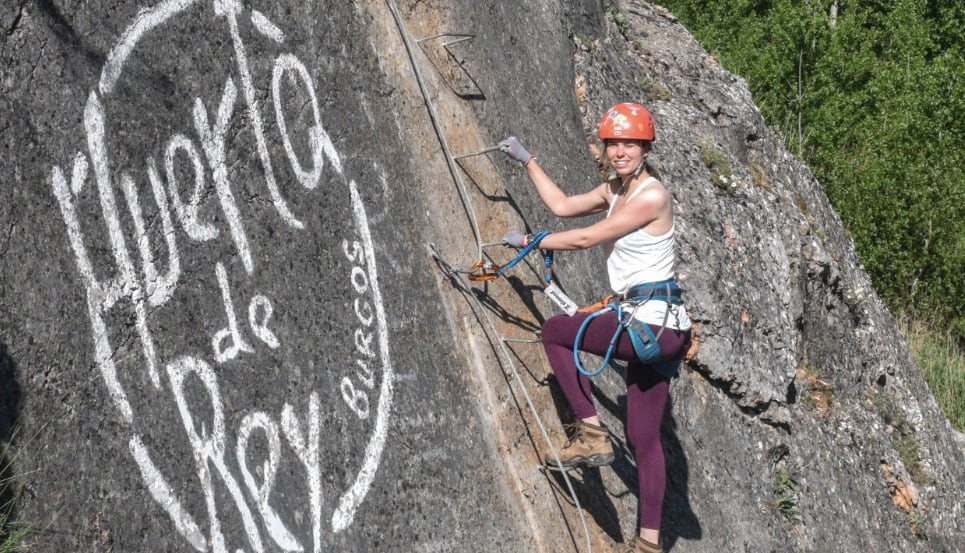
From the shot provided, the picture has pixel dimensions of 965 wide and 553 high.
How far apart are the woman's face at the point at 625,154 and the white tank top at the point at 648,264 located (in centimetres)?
11

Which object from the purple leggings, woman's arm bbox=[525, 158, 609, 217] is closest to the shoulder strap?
woman's arm bbox=[525, 158, 609, 217]

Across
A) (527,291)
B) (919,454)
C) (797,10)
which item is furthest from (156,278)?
(797,10)

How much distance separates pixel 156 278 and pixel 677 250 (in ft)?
17.2

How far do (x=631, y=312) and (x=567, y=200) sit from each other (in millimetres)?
819

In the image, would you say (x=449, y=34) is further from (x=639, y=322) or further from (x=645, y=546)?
(x=645, y=546)

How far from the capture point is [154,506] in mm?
4289

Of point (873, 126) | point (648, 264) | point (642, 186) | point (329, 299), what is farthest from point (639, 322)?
point (873, 126)

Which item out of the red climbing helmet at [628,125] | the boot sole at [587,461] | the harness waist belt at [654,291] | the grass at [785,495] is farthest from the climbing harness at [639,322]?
the grass at [785,495]

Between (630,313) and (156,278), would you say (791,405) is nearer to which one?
(630,313)

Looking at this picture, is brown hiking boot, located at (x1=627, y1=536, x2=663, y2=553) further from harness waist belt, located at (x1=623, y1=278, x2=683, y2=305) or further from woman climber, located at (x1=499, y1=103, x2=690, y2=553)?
harness waist belt, located at (x1=623, y1=278, x2=683, y2=305)

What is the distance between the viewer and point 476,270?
6.29 metres

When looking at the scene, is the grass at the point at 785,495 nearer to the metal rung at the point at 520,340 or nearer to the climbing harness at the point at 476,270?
the climbing harness at the point at 476,270

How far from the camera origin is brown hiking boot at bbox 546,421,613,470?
6.04 meters

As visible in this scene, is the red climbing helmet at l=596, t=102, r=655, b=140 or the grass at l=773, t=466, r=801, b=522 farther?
the grass at l=773, t=466, r=801, b=522
